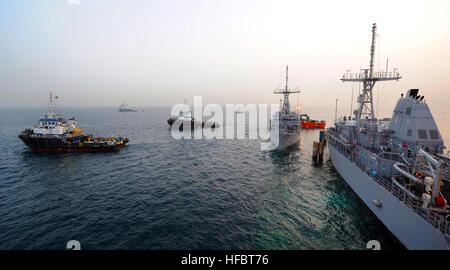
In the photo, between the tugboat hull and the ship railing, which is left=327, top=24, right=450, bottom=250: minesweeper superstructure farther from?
the tugboat hull

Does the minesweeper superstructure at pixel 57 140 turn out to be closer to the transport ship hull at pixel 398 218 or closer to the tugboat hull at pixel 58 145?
the tugboat hull at pixel 58 145

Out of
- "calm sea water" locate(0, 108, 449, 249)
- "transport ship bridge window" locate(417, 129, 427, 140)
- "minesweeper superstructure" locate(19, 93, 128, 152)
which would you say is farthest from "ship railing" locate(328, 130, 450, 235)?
"minesweeper superstructure" locate(19, 93, 128, 152)

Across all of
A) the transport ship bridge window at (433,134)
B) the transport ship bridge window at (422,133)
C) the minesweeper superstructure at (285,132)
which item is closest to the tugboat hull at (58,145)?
the minesweeper superstructure at (285,132)

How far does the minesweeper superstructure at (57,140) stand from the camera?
45.1 meters

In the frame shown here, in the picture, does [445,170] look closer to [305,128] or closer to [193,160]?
[193,160]

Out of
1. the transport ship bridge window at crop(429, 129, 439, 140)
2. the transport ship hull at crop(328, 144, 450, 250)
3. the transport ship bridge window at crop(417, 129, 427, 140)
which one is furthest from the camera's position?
the transport ship bridge window at crop(417, 129, 427, 140)

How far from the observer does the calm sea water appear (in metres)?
15.9

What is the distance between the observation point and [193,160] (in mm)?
40375

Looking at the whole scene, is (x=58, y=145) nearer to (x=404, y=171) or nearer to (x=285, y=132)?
(x=285, y=132)

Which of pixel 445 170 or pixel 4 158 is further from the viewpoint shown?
pixel 4 158

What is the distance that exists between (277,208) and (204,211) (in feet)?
27.1

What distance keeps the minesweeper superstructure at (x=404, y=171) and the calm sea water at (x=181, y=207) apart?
2.07m

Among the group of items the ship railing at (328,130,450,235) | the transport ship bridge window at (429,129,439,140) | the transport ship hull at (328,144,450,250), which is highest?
the transport ship bridge window at (429,129,439,140)
